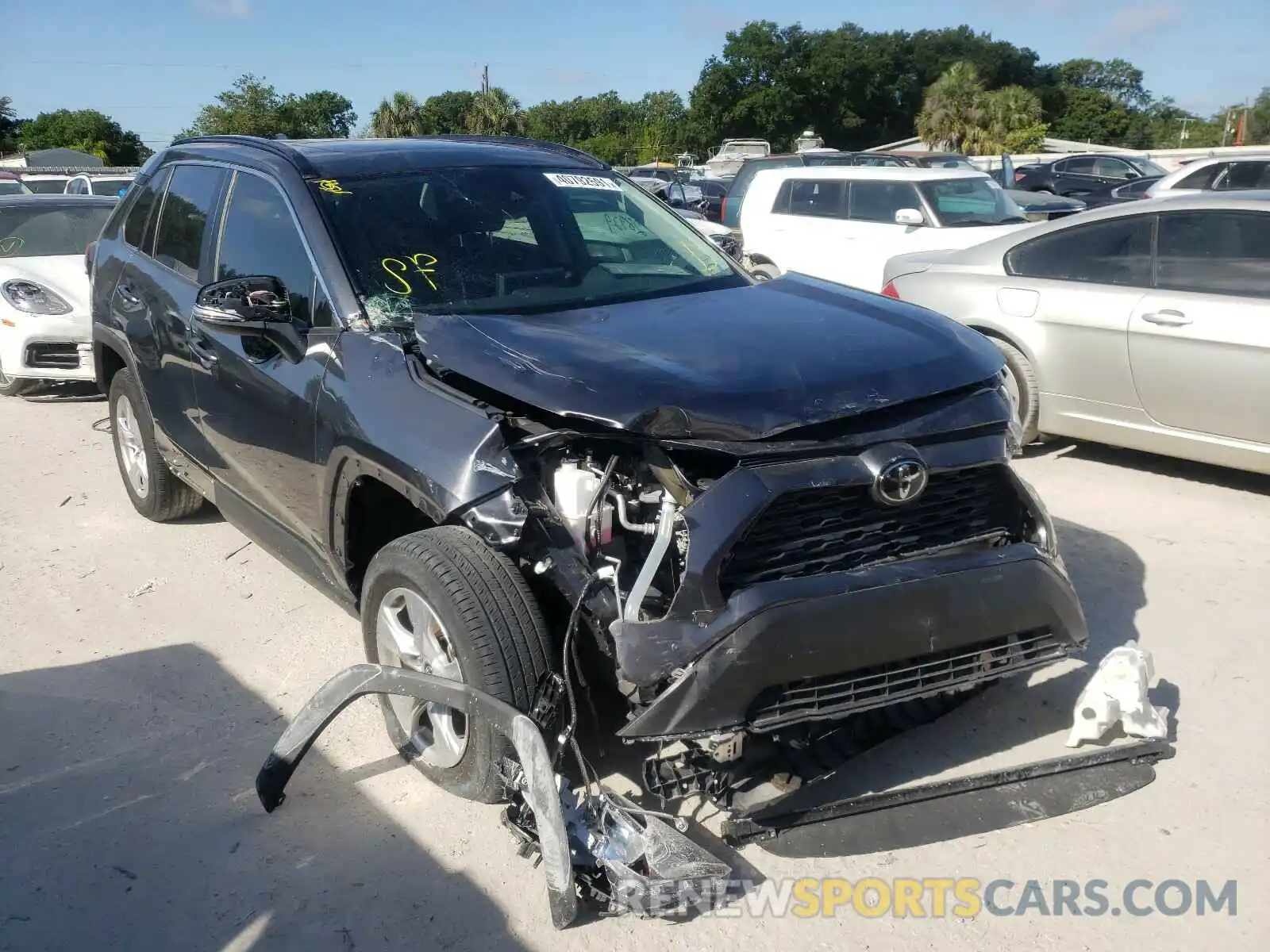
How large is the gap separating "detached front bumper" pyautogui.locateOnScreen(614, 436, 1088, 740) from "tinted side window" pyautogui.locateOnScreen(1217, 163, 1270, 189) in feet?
48.2

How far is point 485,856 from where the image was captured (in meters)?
3.11

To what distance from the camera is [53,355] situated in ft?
28.8

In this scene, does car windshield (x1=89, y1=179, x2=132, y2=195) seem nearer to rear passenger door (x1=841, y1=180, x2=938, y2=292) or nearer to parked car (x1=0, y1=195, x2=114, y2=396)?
parked car (x1=0, y1=195, x2=114, y2=396)

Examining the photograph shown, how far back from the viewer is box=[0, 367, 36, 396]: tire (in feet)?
30.8

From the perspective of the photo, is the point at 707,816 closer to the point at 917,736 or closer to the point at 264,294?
the point at 917,736

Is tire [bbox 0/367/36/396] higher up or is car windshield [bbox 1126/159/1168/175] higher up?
car windshield [bbox 1126/159/1168/175]

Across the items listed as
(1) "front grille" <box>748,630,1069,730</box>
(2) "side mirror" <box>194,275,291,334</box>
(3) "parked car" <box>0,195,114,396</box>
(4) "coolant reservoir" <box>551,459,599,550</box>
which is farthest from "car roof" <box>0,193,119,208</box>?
(1) "front grille" <box>748,630,1069,730</box>

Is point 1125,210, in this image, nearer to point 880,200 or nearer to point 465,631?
point 880,200

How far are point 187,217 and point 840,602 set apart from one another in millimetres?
3512

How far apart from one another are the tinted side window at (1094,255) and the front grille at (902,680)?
144 inches

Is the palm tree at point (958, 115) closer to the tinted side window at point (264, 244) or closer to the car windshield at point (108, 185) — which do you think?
the car windshield at point (108, 185)

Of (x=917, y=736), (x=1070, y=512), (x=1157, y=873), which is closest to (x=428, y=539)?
(x=917, y=736)

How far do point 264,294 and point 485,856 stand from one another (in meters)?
1.99

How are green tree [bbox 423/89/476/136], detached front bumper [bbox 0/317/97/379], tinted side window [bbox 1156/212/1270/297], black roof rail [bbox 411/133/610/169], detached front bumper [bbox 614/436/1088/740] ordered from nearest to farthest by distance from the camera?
detached front bumper [bbox 614/436/1088/740] → black roof rail [bbox 411/133/610/169] → tinted side window [bbox 1156/212/1270/297] → detached front bumper [bbox 0/317/97/379] → green tree [bbox 423/89/476/136]
